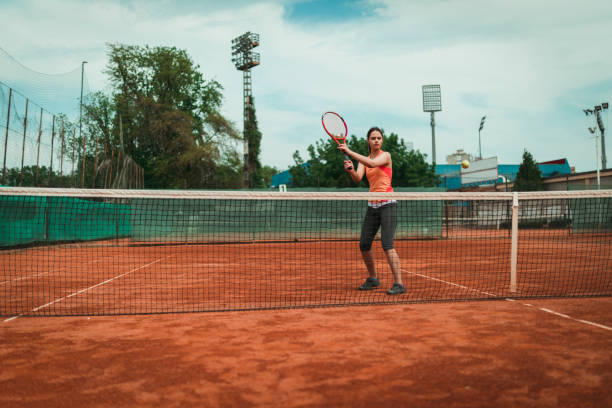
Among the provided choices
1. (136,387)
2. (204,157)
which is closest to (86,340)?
(136,387)

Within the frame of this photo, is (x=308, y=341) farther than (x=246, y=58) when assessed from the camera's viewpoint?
No

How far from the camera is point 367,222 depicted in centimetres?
531

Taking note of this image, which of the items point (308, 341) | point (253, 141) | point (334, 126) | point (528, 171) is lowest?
point (308, 341)

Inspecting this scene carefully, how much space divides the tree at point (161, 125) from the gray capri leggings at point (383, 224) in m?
30.3

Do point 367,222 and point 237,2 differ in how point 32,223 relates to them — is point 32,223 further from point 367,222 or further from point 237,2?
point 367,222

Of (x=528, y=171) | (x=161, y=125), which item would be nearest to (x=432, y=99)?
(x=528, y=171)

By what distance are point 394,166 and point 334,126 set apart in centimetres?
2482

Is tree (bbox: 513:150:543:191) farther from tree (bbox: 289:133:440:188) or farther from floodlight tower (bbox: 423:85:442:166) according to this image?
floodlight tower (bbox: 423:85:442:166)

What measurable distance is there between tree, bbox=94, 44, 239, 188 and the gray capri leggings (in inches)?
1194

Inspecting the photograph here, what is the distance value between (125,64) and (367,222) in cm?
3703

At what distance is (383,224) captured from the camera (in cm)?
506

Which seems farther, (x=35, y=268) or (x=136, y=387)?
(x=35, y=268)

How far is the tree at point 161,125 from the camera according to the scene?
1379 inches

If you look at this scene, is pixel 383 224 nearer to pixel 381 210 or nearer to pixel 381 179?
pixel 381 210
